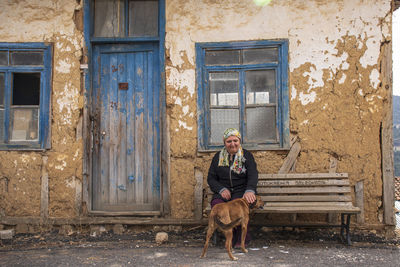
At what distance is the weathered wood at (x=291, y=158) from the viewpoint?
5.10 meters

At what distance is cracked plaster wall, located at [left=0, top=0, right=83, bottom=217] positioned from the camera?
5.30m

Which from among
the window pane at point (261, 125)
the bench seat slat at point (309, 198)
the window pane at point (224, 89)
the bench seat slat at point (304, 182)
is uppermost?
the window pane at point (224, 89)

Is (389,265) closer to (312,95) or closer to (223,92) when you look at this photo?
(312,95)

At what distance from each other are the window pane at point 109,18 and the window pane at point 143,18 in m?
0.14

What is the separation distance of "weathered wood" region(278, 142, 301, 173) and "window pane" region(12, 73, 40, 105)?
376 centimetres

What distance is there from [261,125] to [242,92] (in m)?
0.56

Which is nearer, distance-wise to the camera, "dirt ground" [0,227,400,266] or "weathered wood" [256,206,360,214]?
"dirt ground" [0,227,400,266]

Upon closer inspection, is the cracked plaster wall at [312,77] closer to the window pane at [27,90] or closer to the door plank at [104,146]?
the door plank at [104,146]

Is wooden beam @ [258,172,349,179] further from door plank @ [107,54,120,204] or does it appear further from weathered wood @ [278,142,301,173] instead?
door plank @ [107,54,120,204]

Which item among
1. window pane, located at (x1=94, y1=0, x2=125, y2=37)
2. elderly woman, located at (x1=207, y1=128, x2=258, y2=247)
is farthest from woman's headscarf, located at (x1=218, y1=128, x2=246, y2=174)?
window pane, located at (x1=94, y1=0, x2=125, y2=37)

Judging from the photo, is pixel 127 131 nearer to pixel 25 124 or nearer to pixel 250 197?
pixel 25 124

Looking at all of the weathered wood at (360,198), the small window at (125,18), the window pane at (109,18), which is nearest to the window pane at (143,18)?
the small window at (125,18)

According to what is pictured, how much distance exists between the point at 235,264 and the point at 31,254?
8.07ft

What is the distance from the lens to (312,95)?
5.12 meters
